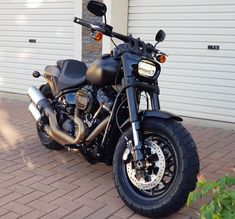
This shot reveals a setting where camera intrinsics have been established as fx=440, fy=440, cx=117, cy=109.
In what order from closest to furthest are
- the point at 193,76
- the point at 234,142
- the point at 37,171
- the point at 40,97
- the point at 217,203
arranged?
the point at 217,203 → the point at 37,171 → the point at 40,97 → the point at 234,142 → the point at 193,76

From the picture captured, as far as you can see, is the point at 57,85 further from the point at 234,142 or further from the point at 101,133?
the point at 234,142

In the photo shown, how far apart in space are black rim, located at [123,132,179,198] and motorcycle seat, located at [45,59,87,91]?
1.25 metres

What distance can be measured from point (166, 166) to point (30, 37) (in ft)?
19.5

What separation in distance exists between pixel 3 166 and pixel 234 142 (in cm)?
299

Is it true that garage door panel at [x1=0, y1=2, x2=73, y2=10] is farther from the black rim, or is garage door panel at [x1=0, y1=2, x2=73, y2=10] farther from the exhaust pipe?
the black rim

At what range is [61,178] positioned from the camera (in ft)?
14.4

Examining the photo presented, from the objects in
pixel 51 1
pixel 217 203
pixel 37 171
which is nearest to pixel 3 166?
pixel 37 171

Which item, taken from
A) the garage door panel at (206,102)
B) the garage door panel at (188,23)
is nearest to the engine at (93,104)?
the garage door panel at (206,102)

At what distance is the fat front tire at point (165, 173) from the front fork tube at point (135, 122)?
0.08 meters

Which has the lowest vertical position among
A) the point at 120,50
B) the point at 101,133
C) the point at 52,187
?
the point at 52,187

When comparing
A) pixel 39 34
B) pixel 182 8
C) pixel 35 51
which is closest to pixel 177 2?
pixel 182 8

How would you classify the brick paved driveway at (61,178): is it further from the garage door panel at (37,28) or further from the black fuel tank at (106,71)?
the garage door panel at (37,28)

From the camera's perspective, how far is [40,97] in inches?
199

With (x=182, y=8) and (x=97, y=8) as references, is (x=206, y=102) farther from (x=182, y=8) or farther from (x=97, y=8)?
(x=97, y=8)
